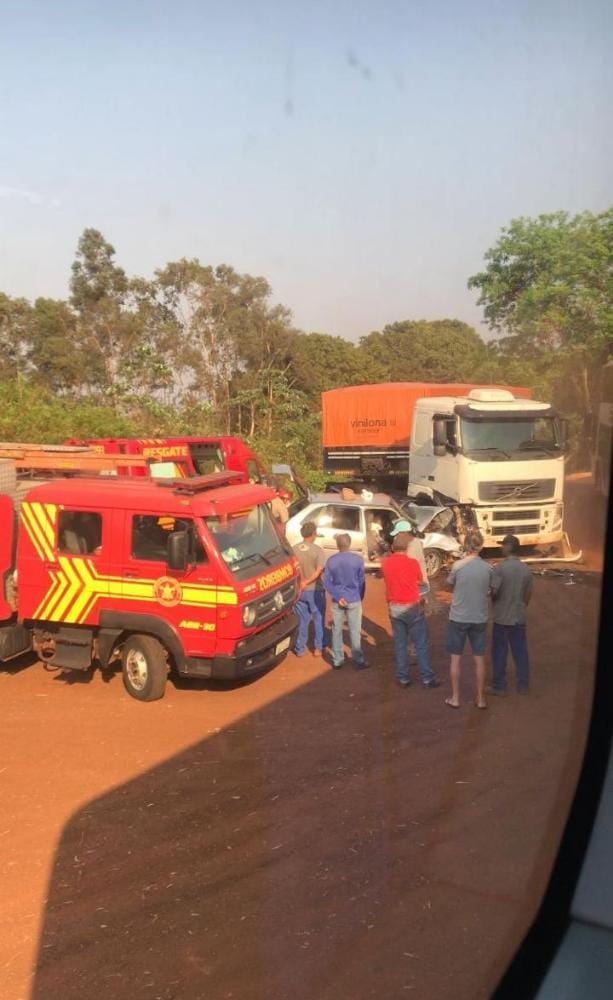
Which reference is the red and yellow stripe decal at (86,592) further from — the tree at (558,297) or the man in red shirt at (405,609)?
the tree at (558,297)

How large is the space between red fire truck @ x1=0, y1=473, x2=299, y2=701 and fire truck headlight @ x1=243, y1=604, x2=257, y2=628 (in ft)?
0.05

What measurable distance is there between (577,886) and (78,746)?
5.32 metres

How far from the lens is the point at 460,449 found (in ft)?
40.4

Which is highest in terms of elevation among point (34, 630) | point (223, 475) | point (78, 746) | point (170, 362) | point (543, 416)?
point (170, 362)

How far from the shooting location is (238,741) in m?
6.36

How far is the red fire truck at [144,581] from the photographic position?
282 inches

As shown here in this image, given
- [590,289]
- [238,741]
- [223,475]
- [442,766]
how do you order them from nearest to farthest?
1. [590,289]
2. [442,766]
3. [238,741]
4. [223,475]

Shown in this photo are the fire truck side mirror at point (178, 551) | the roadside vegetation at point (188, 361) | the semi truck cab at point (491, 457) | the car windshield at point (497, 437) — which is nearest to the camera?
the fire truck side mirror at point (178, 551)

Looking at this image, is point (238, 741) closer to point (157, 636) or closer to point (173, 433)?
point (157, 636)

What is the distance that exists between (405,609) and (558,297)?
3.34 metres

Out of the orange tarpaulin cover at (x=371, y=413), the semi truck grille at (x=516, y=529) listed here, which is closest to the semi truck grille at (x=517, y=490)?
the semi truck grille at (x=516, y=529)

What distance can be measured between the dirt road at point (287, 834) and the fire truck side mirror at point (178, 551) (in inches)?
51.4

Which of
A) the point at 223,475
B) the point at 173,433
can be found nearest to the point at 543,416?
the point at 223,475

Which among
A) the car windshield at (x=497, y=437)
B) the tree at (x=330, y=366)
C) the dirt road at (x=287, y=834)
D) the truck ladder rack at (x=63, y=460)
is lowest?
the dirt road at (x=287, y=834)
